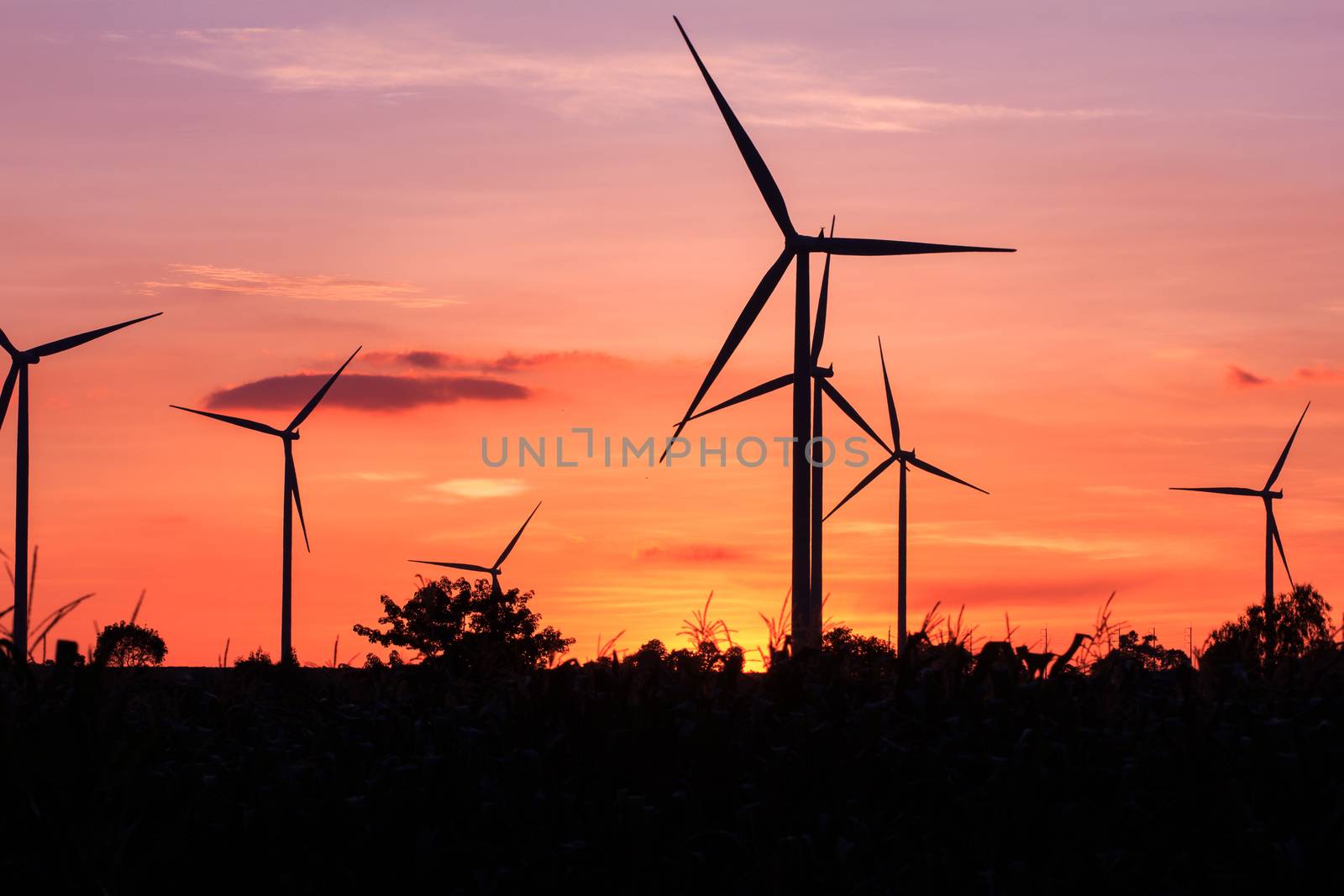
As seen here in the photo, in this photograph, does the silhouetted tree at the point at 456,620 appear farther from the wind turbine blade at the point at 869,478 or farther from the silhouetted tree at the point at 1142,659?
the silhouetted tree at the point at 1142,659

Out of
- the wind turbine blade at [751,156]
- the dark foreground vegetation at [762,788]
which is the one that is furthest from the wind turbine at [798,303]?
the dark foreground vegetation at [762,788]

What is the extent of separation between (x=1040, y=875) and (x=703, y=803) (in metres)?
3.91

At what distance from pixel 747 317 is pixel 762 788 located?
26.1 m

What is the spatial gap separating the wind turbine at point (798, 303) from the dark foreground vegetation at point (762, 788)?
8.21 meters

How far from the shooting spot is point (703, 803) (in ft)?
59.4

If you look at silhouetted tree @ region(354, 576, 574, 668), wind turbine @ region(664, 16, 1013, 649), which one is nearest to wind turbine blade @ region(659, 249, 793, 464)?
wind turbine @ region(664, 16, 1013, 649)

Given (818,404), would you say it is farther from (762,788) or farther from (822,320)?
(762,788)

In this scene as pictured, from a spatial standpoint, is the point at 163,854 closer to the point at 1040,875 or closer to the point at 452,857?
the point at 452,857

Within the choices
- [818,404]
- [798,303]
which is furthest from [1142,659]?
[818,404]

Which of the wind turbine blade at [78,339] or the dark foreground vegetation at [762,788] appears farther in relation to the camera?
the wind turbine blade at [78,339]

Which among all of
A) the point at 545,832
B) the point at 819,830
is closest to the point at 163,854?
the point at 545,832

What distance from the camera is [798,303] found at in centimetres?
4159

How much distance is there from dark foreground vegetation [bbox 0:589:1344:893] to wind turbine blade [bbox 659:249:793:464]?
62.2 ft

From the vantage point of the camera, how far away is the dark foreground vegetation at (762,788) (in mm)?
16922
